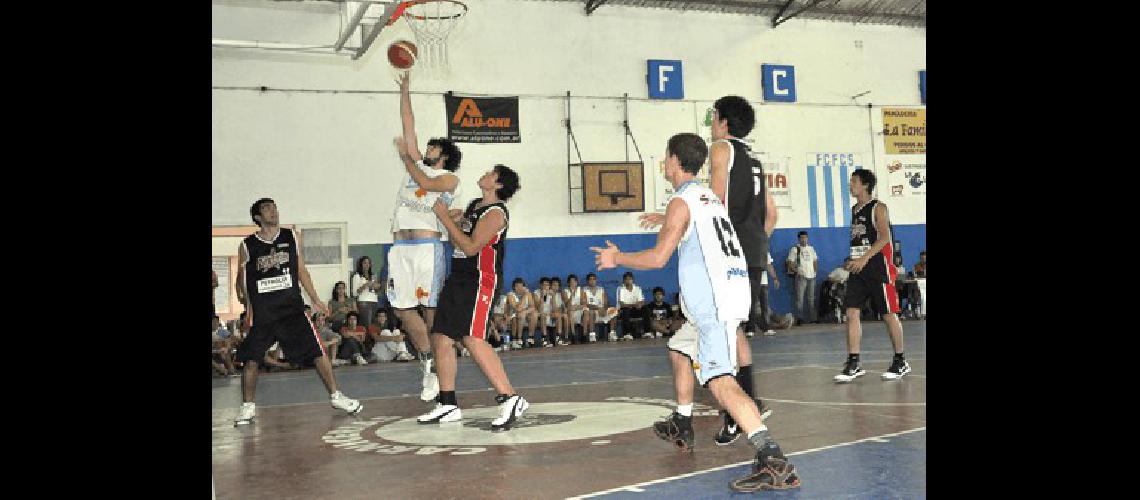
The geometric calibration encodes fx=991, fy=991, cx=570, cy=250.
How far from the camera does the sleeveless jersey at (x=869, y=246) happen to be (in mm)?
9219

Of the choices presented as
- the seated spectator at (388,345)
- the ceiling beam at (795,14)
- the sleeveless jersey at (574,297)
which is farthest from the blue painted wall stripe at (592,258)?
the ceiling beam at (795,14)

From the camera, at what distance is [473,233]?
698 cm

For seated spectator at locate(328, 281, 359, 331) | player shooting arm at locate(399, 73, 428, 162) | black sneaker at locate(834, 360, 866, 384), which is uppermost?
player shooting arm at locate(399, 73, 428, 162)

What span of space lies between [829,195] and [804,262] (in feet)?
7.36

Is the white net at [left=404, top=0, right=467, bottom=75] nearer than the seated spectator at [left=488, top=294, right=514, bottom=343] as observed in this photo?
Yes

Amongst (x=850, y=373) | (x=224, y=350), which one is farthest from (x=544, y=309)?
(x=850, y=373)

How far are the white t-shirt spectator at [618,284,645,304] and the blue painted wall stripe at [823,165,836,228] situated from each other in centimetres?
554

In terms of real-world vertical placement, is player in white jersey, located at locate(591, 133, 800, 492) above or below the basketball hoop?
below

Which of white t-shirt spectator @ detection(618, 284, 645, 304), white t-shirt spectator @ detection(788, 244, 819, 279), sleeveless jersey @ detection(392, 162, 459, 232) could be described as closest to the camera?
sleeveless jersey @ detection(392, 162, 459, 232)

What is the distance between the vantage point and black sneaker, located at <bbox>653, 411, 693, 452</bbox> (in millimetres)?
5738

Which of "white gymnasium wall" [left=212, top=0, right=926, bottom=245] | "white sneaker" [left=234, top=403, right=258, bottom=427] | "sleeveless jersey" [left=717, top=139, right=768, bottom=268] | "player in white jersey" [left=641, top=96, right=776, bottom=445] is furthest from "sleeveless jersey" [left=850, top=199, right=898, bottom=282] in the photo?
"white gymnasium wall" [left=212, top=0, right=926, bottom=245]

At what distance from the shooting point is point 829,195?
72.3ft

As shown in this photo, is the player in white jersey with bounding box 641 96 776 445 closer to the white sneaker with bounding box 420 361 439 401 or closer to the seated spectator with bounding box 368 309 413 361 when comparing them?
the white sneaker with bounding box 420 361 439 401
